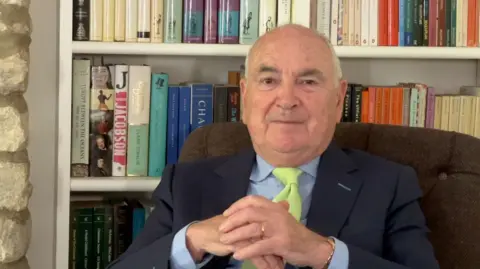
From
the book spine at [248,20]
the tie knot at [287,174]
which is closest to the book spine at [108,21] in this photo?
the book spine at [248,20]

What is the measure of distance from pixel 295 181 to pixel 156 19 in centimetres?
71

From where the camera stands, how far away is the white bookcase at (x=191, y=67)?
1955 millimetres

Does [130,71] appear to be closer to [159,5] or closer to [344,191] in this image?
[159,5]

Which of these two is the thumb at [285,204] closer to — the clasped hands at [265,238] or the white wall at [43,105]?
the clasped hands at [265,238]

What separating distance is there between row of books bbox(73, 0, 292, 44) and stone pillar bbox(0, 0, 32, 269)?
0.20 metres

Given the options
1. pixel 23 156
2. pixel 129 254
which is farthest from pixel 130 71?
pixel 129 254

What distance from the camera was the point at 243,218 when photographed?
4.33ft

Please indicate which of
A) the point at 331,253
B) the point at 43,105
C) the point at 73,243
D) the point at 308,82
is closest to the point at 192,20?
the point at 43,105

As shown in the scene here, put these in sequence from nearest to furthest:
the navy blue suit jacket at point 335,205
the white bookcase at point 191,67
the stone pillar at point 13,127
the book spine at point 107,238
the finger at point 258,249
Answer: the finger at point 258,249
the navy blue suit jacket at point 335,205
the stone pillar at point 13,127
the white bookcase at point 191,67
the book spine at point 107,238

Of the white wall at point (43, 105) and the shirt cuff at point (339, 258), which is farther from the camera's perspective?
the white wall at point (43, 105)

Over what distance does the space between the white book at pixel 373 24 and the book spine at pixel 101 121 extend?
74 centimetres

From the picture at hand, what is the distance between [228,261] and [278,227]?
248 millimetres

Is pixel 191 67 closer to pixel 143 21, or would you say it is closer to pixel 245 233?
pixel 143 21

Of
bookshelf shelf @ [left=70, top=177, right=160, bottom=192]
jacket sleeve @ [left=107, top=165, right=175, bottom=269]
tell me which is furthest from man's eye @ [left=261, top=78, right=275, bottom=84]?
bookshelf shelf @ [left=70, top=177, right=160, bottom=192]
